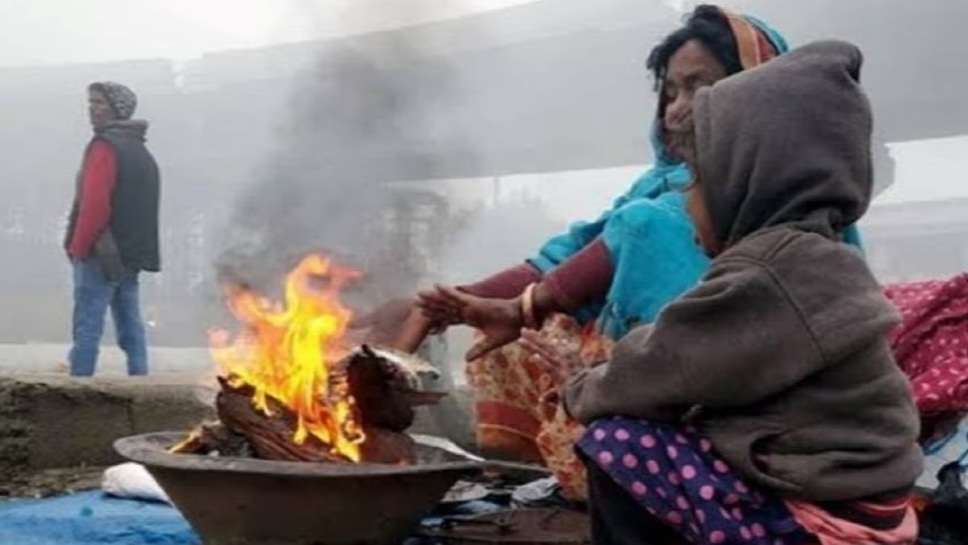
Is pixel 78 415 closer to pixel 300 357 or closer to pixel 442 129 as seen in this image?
pixel 300 357

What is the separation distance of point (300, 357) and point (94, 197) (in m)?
5.41

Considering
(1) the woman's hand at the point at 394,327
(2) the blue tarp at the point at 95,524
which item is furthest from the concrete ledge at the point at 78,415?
(1) the woman's hand at the point at 394,327

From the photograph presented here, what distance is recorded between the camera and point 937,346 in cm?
315

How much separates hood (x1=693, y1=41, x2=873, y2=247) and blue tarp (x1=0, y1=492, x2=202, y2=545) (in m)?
2.12

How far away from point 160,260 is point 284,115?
11.3ft

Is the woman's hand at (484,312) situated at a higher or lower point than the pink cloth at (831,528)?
higher

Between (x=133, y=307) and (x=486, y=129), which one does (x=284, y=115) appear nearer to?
(x=486, y=129)

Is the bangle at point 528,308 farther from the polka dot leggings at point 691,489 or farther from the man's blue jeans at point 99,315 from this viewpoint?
the man's blue jeans at point 99,315

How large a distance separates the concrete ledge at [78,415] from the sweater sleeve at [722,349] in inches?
132

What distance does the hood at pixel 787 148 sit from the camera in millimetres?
2174

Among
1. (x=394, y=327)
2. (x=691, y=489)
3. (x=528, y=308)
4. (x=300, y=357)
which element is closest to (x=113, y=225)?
(x=394, y=327)

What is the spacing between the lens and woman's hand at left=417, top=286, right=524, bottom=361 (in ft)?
9.98

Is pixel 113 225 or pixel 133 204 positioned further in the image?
pixel 133 204

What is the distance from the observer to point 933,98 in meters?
11.2
